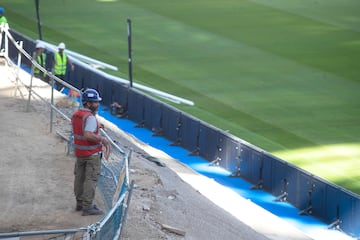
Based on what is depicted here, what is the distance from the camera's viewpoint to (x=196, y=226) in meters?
16.2

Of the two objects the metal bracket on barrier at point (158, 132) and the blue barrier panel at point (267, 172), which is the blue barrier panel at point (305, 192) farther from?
the metal bracket on barrier at point (158, 132)

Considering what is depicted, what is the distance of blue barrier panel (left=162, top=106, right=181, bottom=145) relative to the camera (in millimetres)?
27078

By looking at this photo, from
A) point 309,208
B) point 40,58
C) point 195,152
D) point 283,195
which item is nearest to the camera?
point 309,208

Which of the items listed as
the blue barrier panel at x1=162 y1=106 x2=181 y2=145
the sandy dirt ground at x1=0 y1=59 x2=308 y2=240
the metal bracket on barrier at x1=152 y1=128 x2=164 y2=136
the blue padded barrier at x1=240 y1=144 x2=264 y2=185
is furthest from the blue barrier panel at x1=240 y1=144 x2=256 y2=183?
the metal bracket on barrier at x1=152 y1=128 x2=164 y2=136

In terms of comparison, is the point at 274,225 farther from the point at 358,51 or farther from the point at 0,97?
the point at 358,51

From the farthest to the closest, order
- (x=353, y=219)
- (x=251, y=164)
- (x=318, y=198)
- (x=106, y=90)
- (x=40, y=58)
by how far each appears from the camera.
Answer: (x=106, y=90), (x=40, y=58), (x=251, y=164), (x=318, y=198), (x=353, y=219)

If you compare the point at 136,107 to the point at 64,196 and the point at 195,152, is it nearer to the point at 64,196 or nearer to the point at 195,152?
the point at 195,152

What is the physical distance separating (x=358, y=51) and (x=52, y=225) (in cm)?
2548

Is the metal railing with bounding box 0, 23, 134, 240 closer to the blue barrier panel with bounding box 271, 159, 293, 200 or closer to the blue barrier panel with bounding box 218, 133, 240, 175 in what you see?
the blue barrier panel with bounding box 271, 159, 293, 200

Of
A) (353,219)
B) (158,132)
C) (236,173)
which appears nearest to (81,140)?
(353,219)

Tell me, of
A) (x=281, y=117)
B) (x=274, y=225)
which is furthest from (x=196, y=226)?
(x=281, y=117)

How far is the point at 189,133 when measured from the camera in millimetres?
26531

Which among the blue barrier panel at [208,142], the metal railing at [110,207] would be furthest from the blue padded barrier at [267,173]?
the metal railing at [110,207]

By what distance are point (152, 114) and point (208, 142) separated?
3.28 meters
